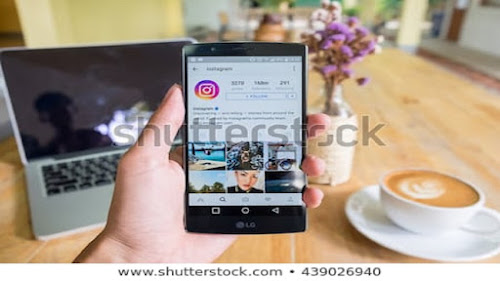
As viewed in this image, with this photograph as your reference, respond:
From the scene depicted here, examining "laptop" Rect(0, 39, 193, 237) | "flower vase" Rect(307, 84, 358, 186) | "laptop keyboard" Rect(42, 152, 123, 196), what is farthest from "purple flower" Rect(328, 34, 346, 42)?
"laptop keyboard" Rect(42, 152, 123, 196)

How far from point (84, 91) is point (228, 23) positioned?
8.34ft

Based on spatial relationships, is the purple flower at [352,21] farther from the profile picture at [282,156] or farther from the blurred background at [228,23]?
the profile picture at [282,156]

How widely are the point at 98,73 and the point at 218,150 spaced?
0.34 metres

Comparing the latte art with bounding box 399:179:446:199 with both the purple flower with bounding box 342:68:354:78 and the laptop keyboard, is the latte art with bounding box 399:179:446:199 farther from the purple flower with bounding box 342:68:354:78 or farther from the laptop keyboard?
the laptop keyboard

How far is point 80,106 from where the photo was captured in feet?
1.94

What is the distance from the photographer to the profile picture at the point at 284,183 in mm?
382

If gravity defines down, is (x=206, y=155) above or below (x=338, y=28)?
below

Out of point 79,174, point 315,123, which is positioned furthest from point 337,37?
point 79,174

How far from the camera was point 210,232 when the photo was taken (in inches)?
14.9

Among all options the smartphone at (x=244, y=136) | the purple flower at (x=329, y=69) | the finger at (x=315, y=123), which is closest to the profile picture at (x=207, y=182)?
the smartphone at (x=244, y=136)

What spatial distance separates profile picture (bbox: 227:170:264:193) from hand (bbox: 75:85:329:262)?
0.05m

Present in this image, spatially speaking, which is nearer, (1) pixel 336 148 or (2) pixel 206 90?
(2) pixel 206 90

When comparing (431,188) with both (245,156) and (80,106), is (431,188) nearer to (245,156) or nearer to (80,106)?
(245,156)
